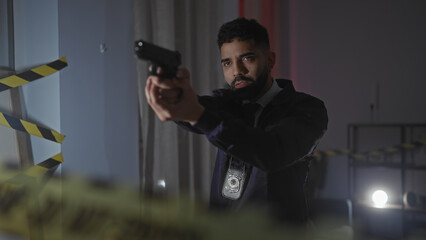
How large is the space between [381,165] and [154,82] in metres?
3.53

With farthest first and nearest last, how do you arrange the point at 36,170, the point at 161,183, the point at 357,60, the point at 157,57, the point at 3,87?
the point at 357,60 → the point at 161,183 → the point at 36,170 → the point at 3,87 → the point at 157,57

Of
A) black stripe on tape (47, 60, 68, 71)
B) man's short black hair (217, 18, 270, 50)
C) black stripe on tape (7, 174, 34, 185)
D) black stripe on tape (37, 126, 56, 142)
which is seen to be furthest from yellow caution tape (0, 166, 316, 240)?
man's short black hair (217, 18, 270, 50)

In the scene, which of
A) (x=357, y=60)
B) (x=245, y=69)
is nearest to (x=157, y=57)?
(x=245, y=69)

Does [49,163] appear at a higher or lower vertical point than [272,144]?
lower

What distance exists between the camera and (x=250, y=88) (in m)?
1.11

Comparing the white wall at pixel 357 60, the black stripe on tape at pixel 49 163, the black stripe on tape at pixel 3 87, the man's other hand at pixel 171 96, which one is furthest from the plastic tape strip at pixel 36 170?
the white wall at pixel 357 60

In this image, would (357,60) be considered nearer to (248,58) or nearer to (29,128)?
(248,58)

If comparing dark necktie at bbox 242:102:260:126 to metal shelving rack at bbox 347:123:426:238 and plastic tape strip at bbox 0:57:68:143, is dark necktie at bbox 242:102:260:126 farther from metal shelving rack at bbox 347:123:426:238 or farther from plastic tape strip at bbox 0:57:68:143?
metal shelving rack at bbox 347:123:426:238

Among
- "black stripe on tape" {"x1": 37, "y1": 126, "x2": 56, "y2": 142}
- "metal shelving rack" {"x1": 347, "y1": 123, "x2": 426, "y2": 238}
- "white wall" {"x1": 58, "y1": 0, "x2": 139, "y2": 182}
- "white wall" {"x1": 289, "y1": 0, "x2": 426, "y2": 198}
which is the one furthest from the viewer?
"white wall" {"x1": 289, "y1": 0, "x2": 426, "y2": 198}

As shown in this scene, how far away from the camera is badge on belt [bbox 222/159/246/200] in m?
1.09

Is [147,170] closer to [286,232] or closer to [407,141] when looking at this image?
[286,232]

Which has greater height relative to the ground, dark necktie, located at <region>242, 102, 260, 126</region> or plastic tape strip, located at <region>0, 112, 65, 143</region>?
dark necktie, located at <region>242, 102, 260, 126</region>

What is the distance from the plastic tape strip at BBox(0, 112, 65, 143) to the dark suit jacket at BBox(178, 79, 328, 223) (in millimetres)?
891

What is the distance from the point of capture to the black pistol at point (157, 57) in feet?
2.37
